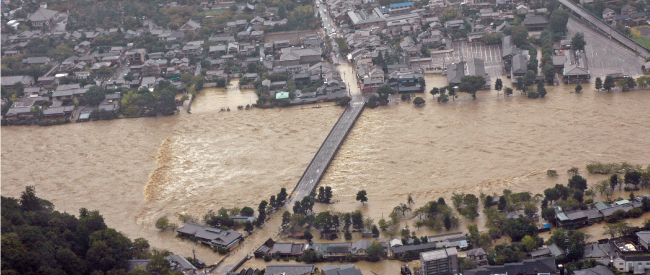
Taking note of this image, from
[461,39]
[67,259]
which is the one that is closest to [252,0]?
[461,39]

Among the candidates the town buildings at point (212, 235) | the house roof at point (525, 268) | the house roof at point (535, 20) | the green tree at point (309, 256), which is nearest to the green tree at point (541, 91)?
the house roof at point (535, 20)

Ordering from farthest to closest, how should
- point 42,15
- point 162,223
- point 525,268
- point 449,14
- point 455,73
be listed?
1. point 42,15
2. point 449,14
3. point 455,73
4. point 162,223
5. point 525,268

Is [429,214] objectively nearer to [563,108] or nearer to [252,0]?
[563,108]

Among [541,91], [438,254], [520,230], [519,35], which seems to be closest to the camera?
[438,254]

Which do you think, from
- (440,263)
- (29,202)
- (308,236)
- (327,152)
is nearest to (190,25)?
(327,152)

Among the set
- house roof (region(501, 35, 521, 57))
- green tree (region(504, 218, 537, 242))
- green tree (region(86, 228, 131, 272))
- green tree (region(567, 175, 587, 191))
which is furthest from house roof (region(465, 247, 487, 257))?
house roof (region(501, 35, 521, 57))

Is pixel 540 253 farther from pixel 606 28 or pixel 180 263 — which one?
pixel 606 28

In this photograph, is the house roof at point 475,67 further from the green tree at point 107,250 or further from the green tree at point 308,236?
the green tree at point 107,250
